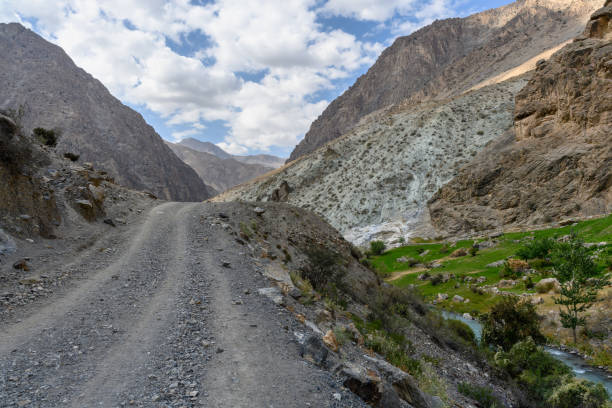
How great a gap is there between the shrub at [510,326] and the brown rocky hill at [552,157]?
958 inches

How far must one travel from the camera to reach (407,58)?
195750mm

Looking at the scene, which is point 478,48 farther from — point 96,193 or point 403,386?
point 403,386

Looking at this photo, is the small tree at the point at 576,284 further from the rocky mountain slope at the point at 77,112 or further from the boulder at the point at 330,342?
the rocky mountain slope at the point at 77,112

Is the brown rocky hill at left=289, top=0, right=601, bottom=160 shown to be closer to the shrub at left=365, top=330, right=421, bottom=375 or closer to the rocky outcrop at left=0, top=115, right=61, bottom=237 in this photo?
the shrub at left=365, top=330, right=421, bottom=375

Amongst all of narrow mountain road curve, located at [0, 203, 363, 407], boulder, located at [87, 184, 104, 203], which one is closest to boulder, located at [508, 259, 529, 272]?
narrow mountain road curve, located at [0, 203, 363, 407]

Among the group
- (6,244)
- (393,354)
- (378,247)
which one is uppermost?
(6,244)

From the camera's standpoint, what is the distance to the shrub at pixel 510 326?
19.4 meters

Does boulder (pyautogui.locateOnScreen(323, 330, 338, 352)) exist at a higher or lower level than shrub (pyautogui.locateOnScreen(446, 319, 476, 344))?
higher

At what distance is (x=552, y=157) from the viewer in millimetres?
41688

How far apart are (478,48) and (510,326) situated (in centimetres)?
17023

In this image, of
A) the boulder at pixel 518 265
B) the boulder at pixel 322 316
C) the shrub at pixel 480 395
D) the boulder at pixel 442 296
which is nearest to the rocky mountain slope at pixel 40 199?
the boulder at pixel 322 316

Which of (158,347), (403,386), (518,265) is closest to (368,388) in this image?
(403,386)

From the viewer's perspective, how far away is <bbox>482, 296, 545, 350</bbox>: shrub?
19.4 m

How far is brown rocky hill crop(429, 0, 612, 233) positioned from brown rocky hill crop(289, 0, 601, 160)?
59.8m
